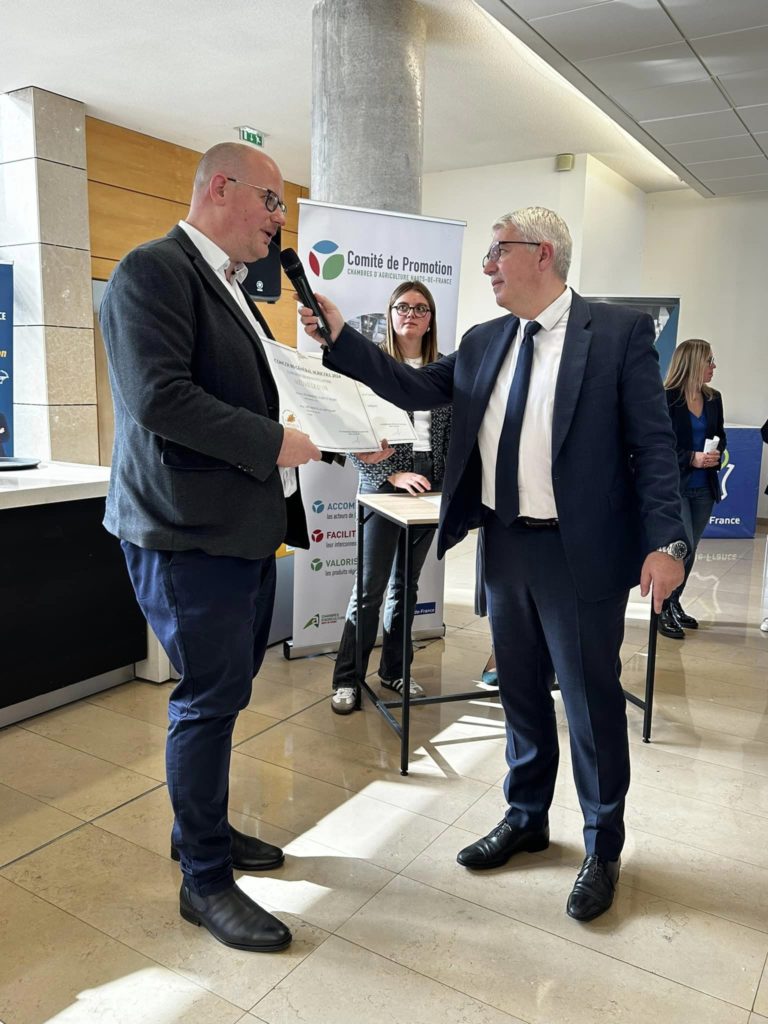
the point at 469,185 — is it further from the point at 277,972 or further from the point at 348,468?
the point at 277,972

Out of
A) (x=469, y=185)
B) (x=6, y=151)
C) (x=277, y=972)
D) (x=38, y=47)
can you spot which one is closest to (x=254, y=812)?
(x=277, y=972)

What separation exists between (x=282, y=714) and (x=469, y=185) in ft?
20.9

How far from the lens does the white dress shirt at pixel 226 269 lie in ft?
5.83

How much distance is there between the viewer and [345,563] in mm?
3955

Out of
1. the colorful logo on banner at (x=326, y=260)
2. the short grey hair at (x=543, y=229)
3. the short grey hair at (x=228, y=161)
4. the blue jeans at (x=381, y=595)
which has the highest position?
the colorful logo on banner at (x=326, y=260)

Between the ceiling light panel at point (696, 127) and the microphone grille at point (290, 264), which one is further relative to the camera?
the ceiling light panel at point (696, 127)

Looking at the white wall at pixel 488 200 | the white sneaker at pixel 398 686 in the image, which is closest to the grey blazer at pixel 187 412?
the white sneaker at pixel 398 686

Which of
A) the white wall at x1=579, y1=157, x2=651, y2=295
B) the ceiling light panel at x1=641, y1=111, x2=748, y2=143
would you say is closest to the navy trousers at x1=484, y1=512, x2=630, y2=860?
the ceiling light panel at x1=641, y1=111, x2=748, y2=143

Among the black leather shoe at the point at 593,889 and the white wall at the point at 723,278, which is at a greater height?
the white wall at the point at 723,278

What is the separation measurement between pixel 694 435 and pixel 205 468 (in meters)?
3.41

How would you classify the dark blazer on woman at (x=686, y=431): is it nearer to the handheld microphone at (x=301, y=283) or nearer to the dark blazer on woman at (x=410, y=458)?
the dark blazer on woman at (x=410, y=458)

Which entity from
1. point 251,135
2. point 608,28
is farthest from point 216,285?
point 251,135

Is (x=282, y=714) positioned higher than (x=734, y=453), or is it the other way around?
(x=734, y=453)

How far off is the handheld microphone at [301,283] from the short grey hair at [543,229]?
0.48 m
